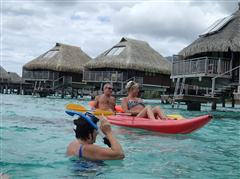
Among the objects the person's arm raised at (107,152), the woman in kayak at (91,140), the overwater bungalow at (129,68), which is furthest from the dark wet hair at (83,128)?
the overwater bungalow at (129,68)

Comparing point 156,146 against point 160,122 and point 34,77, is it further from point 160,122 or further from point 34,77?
point 34,77

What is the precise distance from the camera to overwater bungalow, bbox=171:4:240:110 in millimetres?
17891

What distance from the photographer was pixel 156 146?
23.1 feet

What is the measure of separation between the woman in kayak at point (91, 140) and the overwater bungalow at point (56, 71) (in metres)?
30.9

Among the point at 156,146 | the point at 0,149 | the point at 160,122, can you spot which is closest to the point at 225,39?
the point at 160,122

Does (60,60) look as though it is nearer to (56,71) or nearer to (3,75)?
(56,71)

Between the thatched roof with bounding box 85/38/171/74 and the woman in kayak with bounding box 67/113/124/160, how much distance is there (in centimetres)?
2571

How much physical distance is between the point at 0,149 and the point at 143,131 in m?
3.36

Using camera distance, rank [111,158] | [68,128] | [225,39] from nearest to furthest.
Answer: [111,158] < [68,128] < [225,39]

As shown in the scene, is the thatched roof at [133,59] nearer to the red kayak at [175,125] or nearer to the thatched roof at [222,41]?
the thatched roof at [222,41]

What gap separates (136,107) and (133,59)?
21.3 metres

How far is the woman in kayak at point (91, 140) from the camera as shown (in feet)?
13.7

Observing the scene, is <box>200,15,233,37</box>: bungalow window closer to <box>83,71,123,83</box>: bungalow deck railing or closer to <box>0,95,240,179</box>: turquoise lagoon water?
<box>83,71,123,83</box>: bungalow deck railing

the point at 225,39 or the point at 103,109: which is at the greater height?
the point at 225,39
